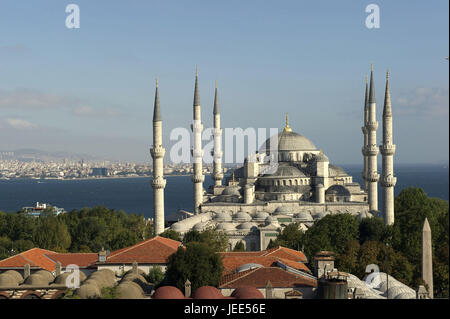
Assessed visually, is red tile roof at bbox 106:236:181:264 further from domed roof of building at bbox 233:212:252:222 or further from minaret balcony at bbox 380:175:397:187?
minaret balcony at bbox 380:175:397:187

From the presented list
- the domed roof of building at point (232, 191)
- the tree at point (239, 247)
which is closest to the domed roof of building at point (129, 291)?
the tree at point (239, 247)

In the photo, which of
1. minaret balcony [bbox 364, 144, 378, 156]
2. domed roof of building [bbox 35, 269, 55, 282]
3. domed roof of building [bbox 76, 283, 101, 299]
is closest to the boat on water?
minaret balcony [bbox 364, 144, 378, 156]

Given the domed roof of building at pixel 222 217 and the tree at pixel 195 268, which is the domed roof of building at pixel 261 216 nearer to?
the domed roof of building at pixel 222 217
